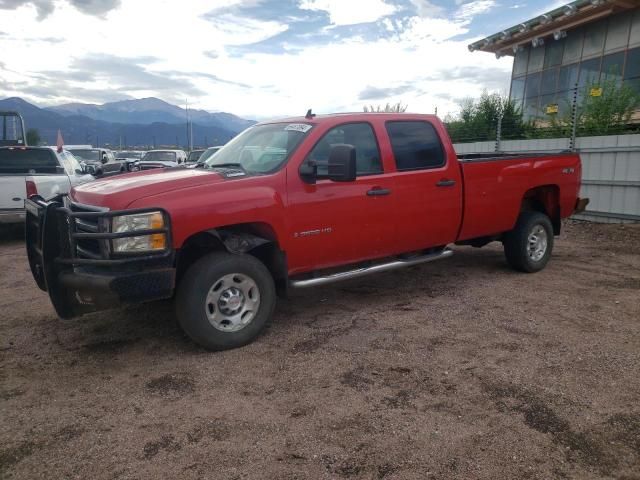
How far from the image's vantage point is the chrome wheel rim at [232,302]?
13.0 feet

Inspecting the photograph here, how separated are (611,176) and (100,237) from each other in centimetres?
957

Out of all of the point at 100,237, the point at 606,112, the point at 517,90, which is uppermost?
the point at 517,90

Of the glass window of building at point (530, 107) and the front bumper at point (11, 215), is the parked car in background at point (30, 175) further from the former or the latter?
the glass window of building at point (530, 107)

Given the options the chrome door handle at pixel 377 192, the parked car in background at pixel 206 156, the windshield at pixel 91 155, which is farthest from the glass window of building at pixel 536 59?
the chrome door handle at pixel 377 192

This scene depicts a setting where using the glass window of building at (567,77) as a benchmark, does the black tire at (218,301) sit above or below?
below

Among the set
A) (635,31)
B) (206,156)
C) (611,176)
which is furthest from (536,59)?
(206,156)

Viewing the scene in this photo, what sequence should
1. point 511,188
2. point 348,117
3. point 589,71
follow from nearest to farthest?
point 348,117
point 511,188
point 589,71

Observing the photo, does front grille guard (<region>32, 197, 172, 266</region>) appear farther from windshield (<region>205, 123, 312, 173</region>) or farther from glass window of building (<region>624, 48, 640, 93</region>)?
glass window of building (<region>624, 48, 640, 93</region>)

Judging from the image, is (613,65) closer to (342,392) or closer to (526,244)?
(526,244)

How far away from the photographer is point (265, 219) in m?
4.10

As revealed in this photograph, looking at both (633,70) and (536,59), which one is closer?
(633,70)

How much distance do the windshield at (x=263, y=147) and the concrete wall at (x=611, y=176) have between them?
24.6 ft

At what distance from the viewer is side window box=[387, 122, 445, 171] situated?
507 cm

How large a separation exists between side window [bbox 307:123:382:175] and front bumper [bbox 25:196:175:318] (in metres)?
→ 1.74
